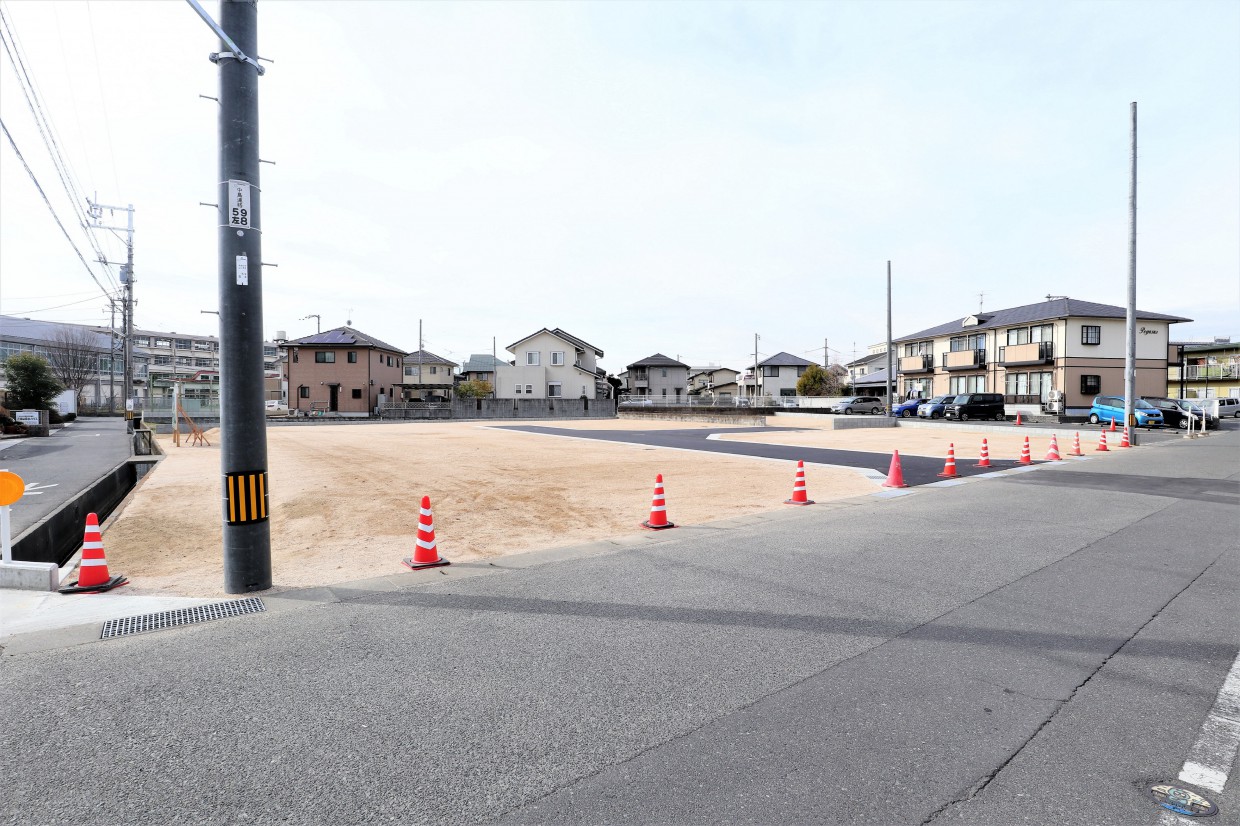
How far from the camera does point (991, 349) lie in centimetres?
4322

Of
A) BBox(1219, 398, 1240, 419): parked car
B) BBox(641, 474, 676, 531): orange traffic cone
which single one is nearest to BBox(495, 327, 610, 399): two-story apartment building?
BBox(1219, 398, 1240, 419): parked car

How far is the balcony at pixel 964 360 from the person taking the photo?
43.8 m

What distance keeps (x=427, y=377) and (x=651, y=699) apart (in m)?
68.0

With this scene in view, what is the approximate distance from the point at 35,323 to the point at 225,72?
9768 cm

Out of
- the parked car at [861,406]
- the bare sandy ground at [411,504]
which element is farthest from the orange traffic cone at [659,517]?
the parked car at [861,406]

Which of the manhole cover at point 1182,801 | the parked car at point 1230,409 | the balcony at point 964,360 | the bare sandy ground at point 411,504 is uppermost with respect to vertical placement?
the balcony at point 964,360

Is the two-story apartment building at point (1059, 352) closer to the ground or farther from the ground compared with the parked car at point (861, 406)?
farther from the ground

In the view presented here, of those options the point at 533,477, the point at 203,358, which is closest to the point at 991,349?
the point at 533,477

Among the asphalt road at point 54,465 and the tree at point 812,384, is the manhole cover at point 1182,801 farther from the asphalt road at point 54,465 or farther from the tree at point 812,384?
the tree at point 812,384

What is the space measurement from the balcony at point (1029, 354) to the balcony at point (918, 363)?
670 cm

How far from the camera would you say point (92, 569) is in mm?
5566

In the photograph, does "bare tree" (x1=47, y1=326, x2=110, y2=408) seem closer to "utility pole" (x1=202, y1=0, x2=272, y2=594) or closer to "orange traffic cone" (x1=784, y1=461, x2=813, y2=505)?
"utility pole" (x1=202, y1=0, x2=272, y2=594)

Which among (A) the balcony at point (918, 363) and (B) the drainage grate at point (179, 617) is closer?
(B) the drainage grate at point (179, 617)

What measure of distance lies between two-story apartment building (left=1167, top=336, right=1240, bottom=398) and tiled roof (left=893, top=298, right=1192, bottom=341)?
17.3 meters
